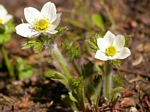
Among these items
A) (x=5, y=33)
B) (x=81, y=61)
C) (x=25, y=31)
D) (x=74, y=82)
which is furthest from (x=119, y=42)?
(x=5, y=33)

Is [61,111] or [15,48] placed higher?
[15,48]

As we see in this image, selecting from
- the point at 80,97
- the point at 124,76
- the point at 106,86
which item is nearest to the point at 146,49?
the point at 124,76

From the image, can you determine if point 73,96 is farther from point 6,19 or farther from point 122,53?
point 6,19

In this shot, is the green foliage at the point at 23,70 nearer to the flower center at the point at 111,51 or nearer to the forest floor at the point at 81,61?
the forest floor at the point at 81,61

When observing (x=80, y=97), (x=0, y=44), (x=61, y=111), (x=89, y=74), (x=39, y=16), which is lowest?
(x=61, y=111)

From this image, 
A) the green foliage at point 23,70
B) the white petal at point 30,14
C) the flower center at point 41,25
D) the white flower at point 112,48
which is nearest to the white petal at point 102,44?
the white flower at point 112,48

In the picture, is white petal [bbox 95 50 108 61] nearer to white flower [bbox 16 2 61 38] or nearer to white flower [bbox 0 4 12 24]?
white flower [bbox 16 2 61 38]

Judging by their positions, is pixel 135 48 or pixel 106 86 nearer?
pixel 106 86

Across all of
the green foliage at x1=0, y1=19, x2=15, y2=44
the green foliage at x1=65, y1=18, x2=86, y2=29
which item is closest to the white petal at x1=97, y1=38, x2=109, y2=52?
the green foliage at x1=0, y1=19, x2=15, y2=44

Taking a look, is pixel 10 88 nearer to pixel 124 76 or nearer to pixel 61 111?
pixel 61 111
